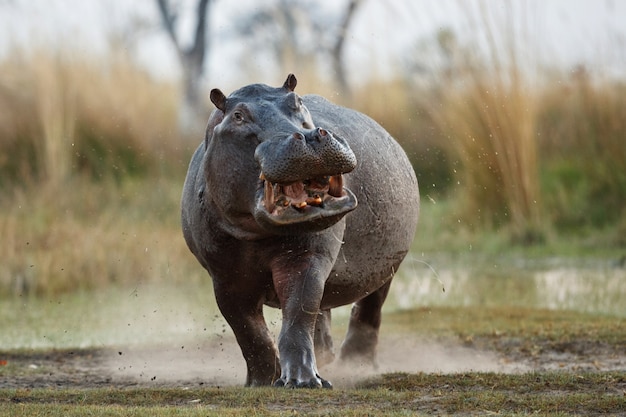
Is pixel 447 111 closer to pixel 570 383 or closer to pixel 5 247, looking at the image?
pixel 5 247

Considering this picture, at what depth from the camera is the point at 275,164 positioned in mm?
4609

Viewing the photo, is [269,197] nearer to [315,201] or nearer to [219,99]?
[315,201]

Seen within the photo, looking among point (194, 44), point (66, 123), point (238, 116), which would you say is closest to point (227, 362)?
point (238, 116)

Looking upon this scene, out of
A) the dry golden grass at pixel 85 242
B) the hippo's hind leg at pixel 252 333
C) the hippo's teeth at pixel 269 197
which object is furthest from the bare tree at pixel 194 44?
the hippo's teeth at pixel 269 197

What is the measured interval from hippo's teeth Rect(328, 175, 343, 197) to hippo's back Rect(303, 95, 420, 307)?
0.76m

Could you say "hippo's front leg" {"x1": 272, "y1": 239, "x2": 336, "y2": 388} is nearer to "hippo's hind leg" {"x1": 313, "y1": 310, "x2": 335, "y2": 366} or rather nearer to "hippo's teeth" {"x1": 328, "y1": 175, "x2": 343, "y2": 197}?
"hippo's teeth" {"x1": 328, "y1": 175, "x2": 343, "y2": 197}

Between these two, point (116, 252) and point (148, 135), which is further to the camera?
point (148, 135)

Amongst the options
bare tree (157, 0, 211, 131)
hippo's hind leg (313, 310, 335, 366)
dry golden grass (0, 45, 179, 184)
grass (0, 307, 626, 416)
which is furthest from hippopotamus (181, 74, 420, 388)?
bare tree (157, 0, 211, 131)

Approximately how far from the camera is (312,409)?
14.2ft

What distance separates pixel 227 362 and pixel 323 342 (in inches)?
31.8

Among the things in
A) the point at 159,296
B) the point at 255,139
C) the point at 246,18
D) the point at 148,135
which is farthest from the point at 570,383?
the point at 246,18

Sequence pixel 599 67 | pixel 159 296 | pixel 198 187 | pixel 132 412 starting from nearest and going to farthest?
pixel 132 412 → pixel 198 187 → pixel 159 296 → pixel 599 67

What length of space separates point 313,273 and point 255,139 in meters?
0.62

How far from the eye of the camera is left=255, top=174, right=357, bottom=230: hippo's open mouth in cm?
471
